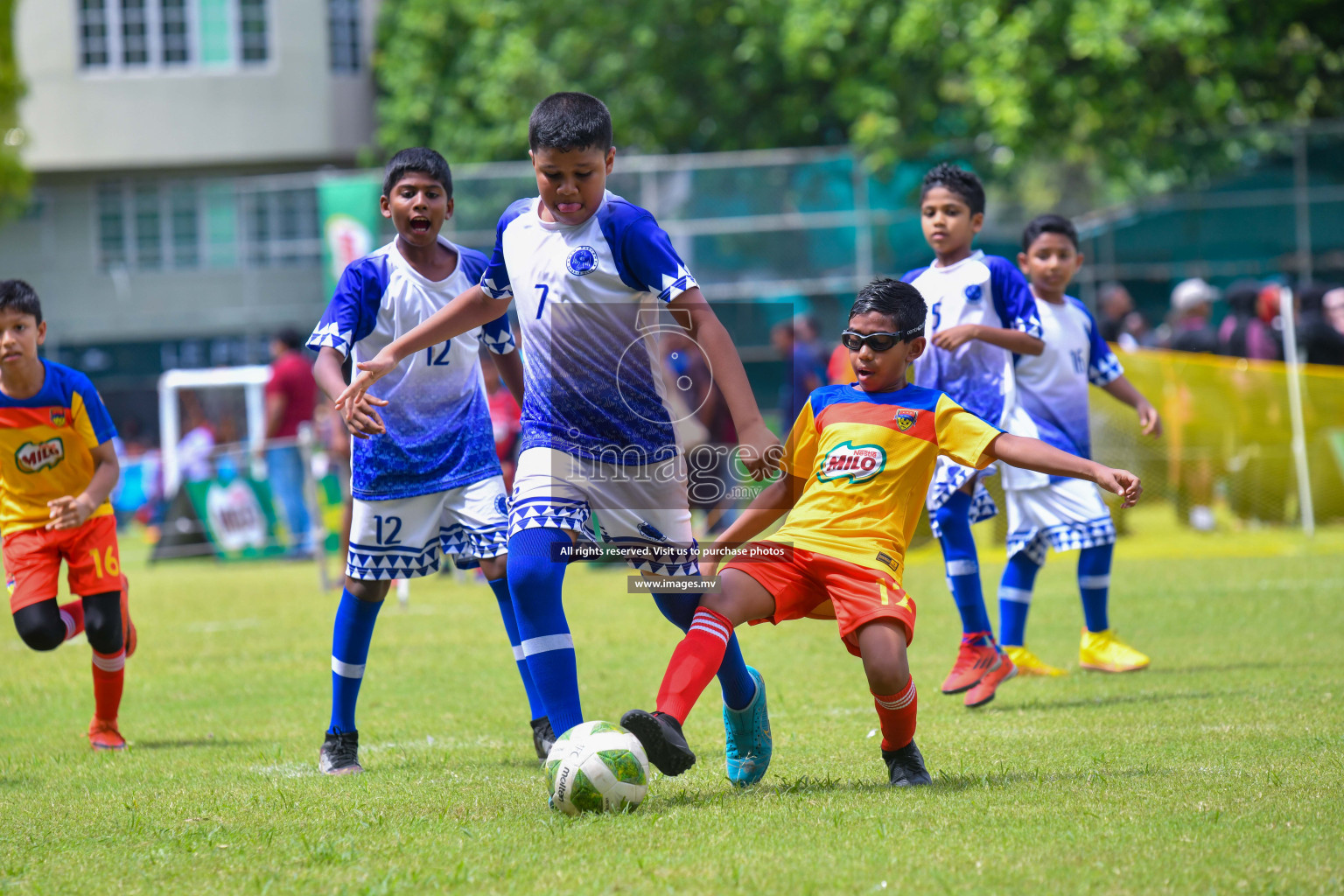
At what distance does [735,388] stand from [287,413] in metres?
12.0

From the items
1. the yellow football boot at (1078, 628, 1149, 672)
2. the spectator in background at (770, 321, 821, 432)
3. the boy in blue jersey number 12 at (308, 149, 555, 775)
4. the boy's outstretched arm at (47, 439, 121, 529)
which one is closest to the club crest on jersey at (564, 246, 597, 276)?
the boy in blue jersey number 12 at (308, 149, 555, 775)

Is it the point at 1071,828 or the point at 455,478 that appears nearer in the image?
the point at 1071,828

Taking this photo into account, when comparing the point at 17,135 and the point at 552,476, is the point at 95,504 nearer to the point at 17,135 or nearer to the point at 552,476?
the point at 552,476

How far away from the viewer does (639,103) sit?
24828 millimetres

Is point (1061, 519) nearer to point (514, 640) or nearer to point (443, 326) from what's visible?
point (514, 640)

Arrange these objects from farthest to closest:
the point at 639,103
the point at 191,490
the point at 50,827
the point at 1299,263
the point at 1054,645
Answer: the point at 639,103
the point at 1299,263
the point at 191,490
the point at 1054,645
the point at 50,827

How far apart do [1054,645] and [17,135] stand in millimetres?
23821

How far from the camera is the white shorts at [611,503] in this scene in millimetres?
4449

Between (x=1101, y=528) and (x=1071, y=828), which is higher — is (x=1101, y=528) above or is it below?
above

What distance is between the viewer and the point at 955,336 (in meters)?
5.97

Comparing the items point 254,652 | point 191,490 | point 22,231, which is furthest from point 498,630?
point 22,231

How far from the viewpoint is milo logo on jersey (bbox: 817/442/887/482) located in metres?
4.61

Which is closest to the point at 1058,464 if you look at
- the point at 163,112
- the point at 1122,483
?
the point at 1122,483

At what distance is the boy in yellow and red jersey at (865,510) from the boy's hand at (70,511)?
115 inches
